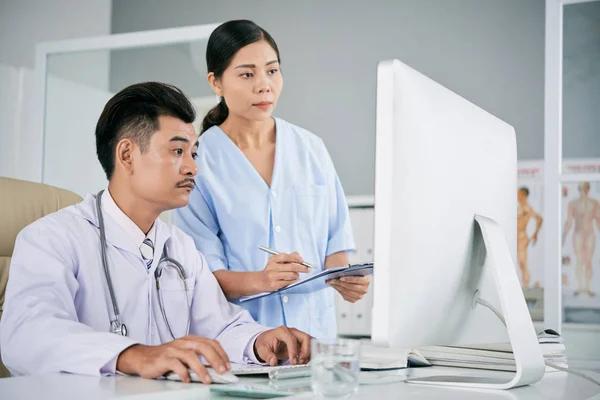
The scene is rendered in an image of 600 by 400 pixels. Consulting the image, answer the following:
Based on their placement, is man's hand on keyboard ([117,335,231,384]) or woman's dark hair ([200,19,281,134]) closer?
man's hand on keyboard ([117,335,231,384])

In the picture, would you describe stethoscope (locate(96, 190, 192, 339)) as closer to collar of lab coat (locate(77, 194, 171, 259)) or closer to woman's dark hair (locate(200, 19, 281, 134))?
collar of lab coat (locate(77, 194, 171, 259))

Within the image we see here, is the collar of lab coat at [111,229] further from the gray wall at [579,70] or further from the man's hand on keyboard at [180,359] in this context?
the gray wall at [579,70]

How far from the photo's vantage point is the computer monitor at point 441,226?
0.88 m

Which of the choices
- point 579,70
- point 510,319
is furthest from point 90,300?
point 579,70

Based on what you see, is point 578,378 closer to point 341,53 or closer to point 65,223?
point 65,223

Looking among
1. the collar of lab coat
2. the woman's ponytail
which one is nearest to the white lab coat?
the collar of lab coat

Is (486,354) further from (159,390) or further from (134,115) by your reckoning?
(134,115)

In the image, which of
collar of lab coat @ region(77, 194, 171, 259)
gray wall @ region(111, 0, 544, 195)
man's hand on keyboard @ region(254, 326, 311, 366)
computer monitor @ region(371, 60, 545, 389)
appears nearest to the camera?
→ computer monitor @ region(371, 60, 545, 389)

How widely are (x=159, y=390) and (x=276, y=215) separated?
1.09m

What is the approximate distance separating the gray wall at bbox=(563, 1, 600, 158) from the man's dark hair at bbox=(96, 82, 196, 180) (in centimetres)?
192

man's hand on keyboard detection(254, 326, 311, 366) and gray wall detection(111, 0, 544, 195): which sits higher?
gray wall detection(111, 0, 544, 195)

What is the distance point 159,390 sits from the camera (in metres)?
0.92

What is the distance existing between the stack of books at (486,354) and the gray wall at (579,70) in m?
1.82

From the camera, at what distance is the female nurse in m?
1.92
